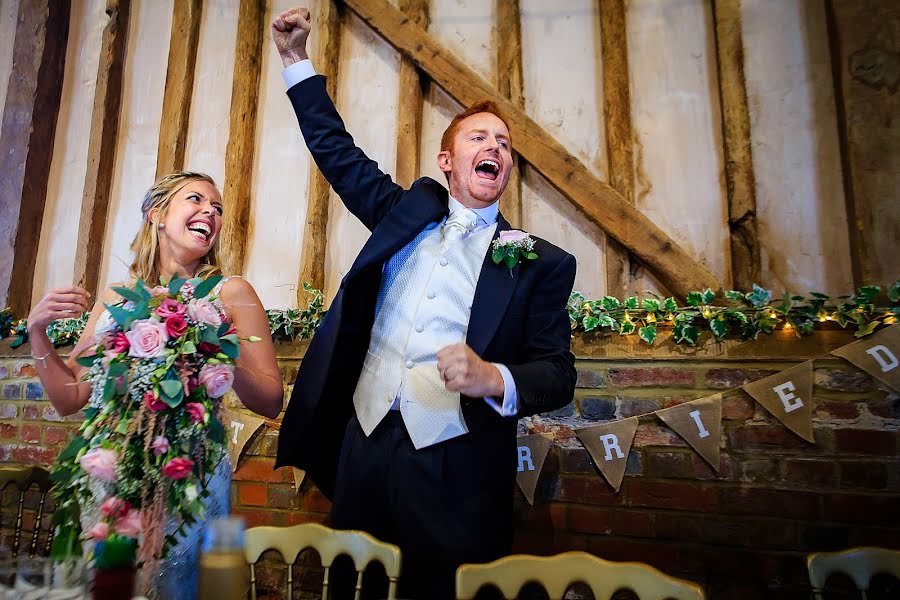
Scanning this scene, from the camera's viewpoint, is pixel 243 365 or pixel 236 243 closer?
pixel 243 365

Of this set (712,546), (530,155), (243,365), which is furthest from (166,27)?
(712,546)

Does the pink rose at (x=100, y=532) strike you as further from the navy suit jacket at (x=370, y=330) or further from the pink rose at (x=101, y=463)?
the navy suit jacket at (x=370, y=330)

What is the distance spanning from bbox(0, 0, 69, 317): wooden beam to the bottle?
3.26 meters

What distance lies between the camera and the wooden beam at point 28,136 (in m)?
3.30

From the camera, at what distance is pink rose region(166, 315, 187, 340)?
1.20 meters

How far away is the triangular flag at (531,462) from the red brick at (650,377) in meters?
0.36

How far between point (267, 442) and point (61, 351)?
1353 mm

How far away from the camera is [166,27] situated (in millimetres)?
3445

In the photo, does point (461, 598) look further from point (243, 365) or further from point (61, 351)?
point (61, 351)

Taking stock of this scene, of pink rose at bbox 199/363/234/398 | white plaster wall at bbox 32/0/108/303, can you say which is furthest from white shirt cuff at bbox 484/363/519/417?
white plaster wall at bbox 32/0/108/303

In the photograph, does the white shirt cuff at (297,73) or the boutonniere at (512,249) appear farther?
the white shirt cuff at (297,73)

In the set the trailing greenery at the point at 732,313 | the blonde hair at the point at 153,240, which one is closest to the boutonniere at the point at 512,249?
the trailing greenery at the point at 732,313

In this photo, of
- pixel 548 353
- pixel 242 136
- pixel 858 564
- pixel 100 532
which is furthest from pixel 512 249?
pixel 242 136

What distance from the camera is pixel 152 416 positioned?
1.14m
